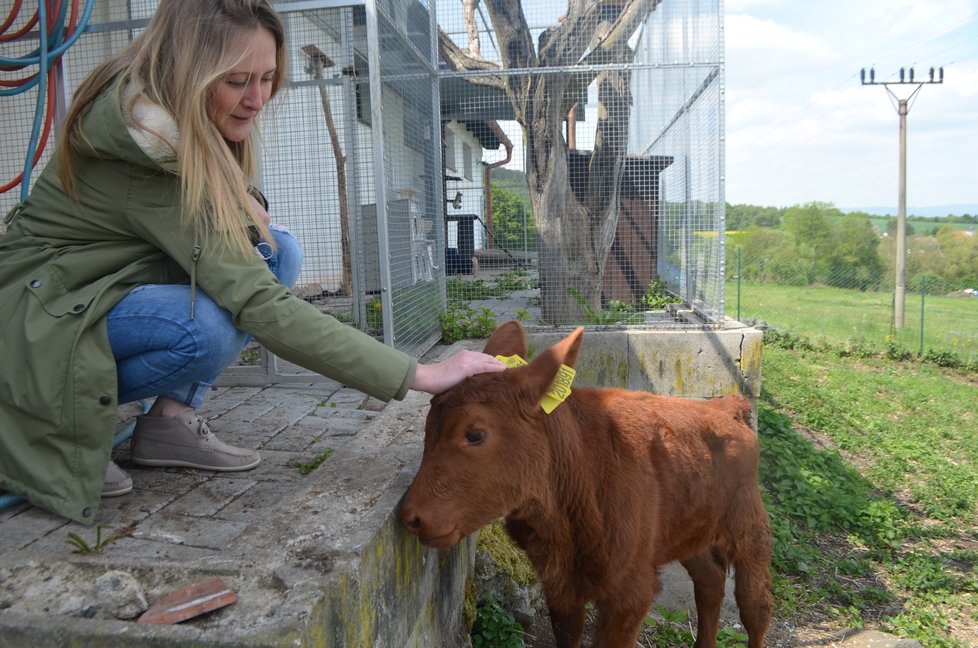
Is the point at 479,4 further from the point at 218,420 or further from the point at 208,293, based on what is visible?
the point at 208,293

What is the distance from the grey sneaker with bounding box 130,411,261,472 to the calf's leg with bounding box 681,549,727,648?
2.38 meters

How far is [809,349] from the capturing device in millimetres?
15992

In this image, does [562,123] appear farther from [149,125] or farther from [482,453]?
[482,453]

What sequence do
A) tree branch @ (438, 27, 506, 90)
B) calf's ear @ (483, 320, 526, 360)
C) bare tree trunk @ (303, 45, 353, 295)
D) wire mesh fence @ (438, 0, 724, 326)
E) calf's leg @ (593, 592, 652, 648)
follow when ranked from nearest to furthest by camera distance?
calf's leg @ (593, 592, 652, 648) → calf's ear @ (483, 320, 526, 360) → bare tree trunk @ (303, 45, 353, 295) → wire mesh fence @ (438, 0, 724, 326) → tree branch @ (438, 27, 506, 90)

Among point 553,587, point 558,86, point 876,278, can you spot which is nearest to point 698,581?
point 553,587

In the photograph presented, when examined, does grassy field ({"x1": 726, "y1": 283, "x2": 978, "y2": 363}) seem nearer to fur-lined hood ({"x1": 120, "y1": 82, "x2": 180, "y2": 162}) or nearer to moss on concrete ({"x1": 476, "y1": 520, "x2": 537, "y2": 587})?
moss on concrete ({"x1": 476, "y1": 520, "x2": 537, "y2": 587})

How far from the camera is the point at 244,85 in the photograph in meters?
2.75

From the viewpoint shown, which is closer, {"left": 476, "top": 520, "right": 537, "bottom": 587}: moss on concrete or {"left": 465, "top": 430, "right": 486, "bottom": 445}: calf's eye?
{"left": 465, "top": 430, "right": 486, "bottom": 445}: calf's eye

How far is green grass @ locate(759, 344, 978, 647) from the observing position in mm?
5223

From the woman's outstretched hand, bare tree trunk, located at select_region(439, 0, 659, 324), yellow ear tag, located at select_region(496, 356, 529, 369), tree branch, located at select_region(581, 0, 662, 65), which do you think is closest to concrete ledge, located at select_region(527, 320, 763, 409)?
bare tree trunk, located at select_region(439, 0, 659, 324)

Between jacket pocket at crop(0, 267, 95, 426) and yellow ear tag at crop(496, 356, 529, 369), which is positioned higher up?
jacket pocket at crop(0, 267, 95, 426)

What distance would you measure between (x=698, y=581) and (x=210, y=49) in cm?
335

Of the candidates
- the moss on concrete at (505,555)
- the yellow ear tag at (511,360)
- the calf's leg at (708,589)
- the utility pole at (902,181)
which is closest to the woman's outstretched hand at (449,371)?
the yellow ear tag at (511,360)

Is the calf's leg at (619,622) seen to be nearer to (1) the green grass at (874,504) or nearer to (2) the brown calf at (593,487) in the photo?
(2) the brown calf at (593,487)
